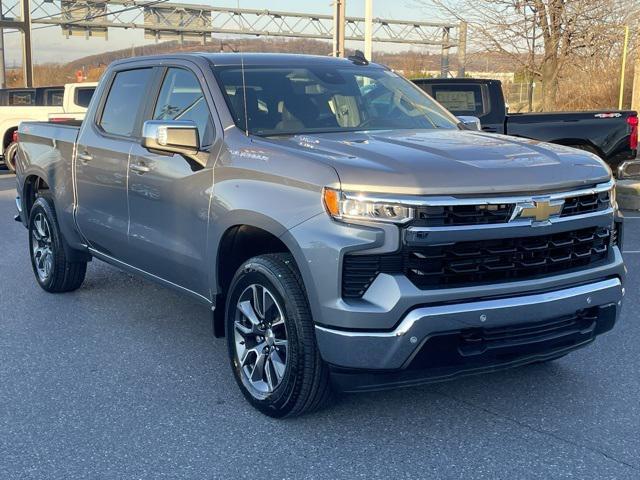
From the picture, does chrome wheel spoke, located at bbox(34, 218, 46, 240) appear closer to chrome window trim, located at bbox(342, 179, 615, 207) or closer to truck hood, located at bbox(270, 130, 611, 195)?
truck hood, located at bbox(270, 130, 611, 195)

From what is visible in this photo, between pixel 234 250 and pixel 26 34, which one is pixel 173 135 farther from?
pixel 26 34

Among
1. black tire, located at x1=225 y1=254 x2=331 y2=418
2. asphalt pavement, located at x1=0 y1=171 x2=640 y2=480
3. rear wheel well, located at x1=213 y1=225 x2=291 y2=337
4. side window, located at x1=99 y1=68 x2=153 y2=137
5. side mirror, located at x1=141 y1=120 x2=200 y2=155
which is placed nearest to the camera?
asphalt pavement, located at x1=0 y1=171 x2=640 y2=480

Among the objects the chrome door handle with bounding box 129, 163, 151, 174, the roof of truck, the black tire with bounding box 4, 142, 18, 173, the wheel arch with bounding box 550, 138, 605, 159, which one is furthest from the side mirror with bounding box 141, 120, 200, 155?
the black tire with bounding box 4, 142, 18, 173

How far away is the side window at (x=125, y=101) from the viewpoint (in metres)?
5.55

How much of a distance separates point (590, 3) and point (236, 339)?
15858mm

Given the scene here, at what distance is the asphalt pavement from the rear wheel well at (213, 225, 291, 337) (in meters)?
0.49

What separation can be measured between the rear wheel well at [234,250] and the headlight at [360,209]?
2.09 ft

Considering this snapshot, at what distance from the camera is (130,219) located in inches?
210

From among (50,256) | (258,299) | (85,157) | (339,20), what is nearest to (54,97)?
(339,20)

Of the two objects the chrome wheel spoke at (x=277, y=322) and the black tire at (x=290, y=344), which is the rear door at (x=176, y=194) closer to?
the black tire at (x=290, y=344)

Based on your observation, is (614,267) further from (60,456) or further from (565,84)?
(565,84)

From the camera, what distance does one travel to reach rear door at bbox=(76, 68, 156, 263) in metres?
5.45

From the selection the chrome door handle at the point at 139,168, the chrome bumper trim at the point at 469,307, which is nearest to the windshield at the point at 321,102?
the chrome door handle at the point at 139,168

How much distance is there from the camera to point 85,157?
5930 millimetres
